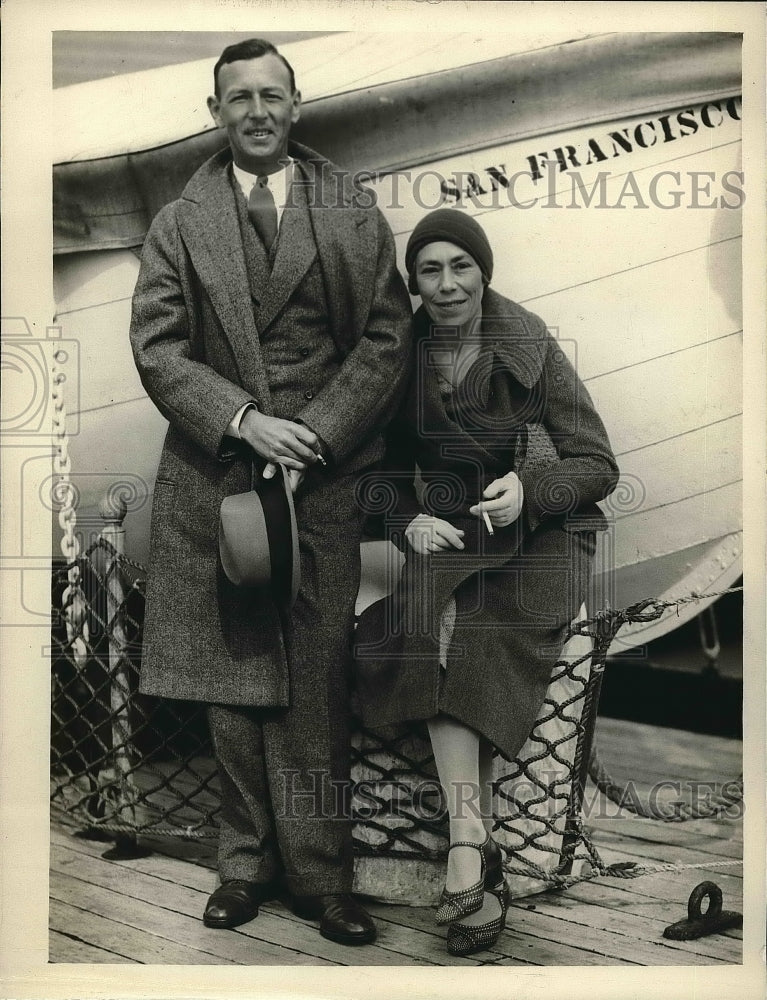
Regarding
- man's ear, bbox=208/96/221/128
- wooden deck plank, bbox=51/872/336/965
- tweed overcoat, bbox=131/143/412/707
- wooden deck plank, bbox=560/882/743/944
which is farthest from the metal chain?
wooden deck plank, bbox=560/882/743/944

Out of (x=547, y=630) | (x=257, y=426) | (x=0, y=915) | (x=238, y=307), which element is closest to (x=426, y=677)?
(x=547, y=630)

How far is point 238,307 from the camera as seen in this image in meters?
2.86

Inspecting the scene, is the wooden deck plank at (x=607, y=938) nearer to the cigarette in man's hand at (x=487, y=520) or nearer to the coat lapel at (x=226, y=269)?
the cigarette in man's hand at (x=487, y=520)

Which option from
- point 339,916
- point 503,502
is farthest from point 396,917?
point 503,502

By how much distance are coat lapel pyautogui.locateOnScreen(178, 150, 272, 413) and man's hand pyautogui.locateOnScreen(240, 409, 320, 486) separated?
56mm

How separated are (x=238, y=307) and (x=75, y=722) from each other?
4.02ft

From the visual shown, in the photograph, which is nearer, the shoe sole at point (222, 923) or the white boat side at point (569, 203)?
the shoe sole at point (222, 923)

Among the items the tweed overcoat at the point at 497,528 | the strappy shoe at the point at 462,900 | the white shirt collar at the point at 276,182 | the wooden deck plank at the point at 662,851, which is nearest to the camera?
the strappy shoe at the point at 462,900

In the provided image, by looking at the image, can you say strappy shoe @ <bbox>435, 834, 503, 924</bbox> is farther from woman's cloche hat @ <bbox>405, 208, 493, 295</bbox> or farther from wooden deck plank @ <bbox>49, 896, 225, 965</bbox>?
woman's cloche hat @ <bbox>405, 208, 493, 295</bbox>

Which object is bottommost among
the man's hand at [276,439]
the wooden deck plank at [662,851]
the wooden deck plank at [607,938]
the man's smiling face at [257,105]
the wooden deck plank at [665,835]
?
the wooden deck plank at [607,938]

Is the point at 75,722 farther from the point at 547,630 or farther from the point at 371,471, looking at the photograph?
the point at 547,630

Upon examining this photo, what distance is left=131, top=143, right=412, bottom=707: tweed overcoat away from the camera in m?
2.85

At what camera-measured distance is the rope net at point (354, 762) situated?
2930mm

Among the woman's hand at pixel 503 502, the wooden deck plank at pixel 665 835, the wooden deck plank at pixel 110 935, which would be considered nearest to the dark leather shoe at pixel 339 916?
the wooden deck plank at pixel 110 935
